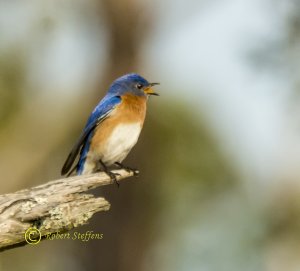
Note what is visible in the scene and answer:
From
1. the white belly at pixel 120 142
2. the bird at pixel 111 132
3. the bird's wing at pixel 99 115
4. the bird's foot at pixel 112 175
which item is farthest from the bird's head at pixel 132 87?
the bird's foot at pixel 112 175

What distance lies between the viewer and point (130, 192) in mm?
17109

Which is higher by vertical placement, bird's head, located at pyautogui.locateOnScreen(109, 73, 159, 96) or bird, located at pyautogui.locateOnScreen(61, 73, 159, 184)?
bird's head, located at pyautogui.locateOnScreen(109, 73, 159, 96)

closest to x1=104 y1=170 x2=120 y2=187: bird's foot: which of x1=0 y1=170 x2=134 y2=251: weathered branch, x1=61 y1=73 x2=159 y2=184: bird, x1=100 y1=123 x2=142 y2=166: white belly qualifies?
x1=61 y1=73 x2=159 y2=184: bird

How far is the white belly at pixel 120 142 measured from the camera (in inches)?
405

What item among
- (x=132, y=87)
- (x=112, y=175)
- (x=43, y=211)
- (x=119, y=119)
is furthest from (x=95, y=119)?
(x=43, y=211)

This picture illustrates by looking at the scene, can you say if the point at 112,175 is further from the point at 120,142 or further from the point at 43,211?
the point at 43,211

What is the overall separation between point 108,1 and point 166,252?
4.51 m

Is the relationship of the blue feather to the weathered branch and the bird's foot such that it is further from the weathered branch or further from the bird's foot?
the weathered branch

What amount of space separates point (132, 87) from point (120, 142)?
88 centimetres

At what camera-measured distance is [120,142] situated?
10.3 metres

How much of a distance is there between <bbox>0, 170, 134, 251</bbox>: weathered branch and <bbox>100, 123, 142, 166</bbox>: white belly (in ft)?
6.84

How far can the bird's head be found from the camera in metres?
10.9

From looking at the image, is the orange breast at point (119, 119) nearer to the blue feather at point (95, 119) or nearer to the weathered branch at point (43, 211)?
the blue feather at point (95, 119)

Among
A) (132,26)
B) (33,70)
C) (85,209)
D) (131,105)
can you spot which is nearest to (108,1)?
(132,26)
